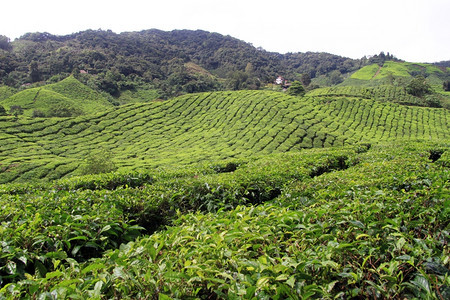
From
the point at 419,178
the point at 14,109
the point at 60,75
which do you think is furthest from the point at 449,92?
the point at 60,75

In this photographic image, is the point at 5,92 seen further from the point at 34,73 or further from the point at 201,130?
the point at 201,130

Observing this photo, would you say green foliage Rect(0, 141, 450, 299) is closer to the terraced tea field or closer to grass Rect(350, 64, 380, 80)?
the terraced tea field

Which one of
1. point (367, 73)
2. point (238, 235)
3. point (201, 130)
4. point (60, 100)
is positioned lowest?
point (201, 130)

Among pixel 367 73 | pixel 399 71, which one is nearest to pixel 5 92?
pixel 367 73

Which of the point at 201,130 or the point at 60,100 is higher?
the point at 60,100

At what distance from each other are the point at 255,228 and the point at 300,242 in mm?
477

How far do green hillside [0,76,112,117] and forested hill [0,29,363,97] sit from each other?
26.2 feet

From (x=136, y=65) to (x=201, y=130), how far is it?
249 feet

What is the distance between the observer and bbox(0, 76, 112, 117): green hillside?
162 feet

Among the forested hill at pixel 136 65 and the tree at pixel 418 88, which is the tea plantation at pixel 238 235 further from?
the forested hill at pixel 136 65

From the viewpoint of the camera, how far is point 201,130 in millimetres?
40219

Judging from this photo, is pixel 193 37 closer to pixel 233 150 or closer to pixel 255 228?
pixel 233 150

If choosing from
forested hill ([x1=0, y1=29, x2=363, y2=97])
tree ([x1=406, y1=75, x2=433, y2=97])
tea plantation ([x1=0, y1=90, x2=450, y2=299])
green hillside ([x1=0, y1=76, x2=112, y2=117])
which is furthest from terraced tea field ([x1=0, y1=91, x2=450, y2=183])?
forested hill ([x1=0, y1=29, x2=363, y2=97])

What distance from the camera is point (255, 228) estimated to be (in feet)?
8.70
